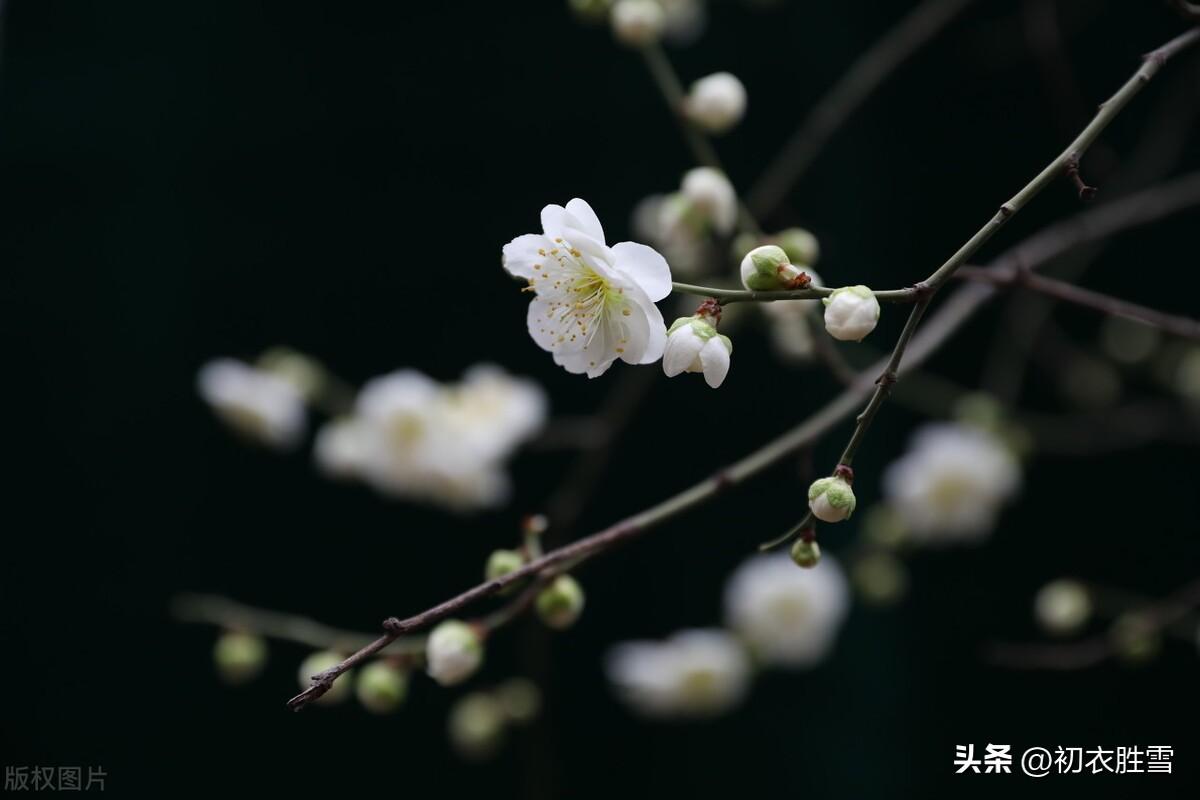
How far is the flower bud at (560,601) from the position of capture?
603 mm

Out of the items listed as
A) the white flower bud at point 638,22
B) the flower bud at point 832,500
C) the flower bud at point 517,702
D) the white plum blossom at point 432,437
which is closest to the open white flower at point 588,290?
the flower bud at point 832,500

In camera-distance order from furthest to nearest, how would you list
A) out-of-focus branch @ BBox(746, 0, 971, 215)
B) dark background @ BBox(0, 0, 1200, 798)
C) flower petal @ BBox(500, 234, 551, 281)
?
dark background @ BBox(0, 0, 1200, 798) < out-of-focus branch @ BBox(746, 0, 971, 215) < flower petal @ BBox(500, 234, 551, 281)

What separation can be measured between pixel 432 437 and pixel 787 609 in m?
0.42

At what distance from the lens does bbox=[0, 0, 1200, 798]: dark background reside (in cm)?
127

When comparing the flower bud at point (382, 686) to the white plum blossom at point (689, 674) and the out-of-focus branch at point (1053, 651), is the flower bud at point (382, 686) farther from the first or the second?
the out-of-focus branch at point (1053, 651)

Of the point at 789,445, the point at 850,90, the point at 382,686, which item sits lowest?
the point at 382,686

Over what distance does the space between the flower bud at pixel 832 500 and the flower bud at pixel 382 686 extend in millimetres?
335

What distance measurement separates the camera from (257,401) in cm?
105

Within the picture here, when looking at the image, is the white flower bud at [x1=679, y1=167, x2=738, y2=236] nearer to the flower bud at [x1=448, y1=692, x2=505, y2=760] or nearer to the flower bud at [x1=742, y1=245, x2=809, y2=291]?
the flower bud at [x1=742, y1=245, x2=809, y2=291]

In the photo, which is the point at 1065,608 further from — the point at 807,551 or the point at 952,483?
the point at 807,551

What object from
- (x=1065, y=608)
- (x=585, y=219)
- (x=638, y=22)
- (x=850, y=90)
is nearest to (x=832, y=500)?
(x=585, y=219)

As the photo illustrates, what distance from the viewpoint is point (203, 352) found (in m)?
1.32

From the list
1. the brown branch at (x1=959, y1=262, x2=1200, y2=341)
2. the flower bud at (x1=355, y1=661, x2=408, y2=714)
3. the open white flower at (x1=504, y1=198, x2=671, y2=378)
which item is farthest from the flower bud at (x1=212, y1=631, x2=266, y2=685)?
the brown branch at (x1=959, y1=262, x2=1200, y2=341)

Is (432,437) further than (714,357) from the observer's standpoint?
Yes
